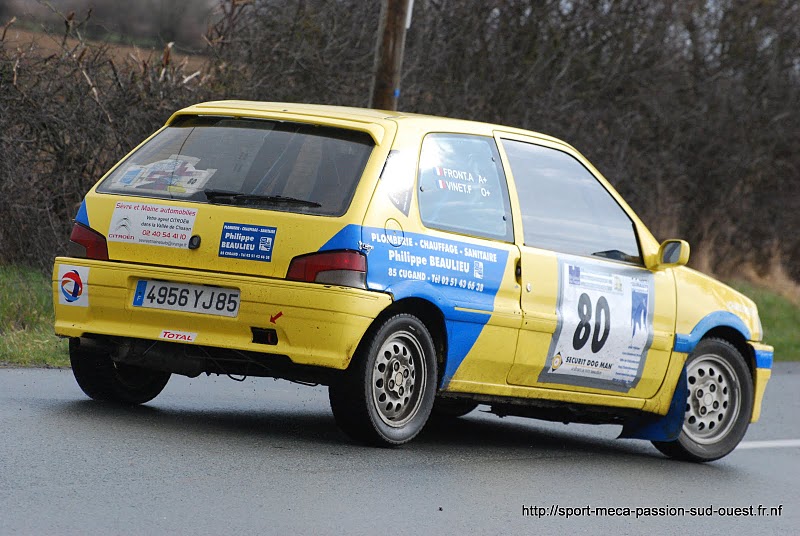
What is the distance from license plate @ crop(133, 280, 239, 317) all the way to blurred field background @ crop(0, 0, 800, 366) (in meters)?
3.05

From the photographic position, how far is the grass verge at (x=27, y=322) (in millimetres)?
9773

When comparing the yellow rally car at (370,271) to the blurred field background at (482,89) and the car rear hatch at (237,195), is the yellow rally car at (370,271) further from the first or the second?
the blurred field background at (482,89)

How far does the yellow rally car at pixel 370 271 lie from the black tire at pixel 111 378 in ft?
0.04

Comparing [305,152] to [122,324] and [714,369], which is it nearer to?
[122,324]

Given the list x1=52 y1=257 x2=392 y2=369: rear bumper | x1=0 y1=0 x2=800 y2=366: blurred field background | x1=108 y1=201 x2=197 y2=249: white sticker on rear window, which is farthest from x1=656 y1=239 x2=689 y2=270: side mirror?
x1=0 y1=0 x2=800 y2=366: blurred field background

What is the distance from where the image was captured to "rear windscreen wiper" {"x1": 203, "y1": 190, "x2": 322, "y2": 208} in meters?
6.89

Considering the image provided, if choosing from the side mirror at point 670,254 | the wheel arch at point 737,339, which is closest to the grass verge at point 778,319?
the wheel arch at point 737,339

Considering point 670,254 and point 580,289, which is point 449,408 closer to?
point 580,289

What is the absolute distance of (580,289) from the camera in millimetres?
7906

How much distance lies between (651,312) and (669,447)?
968 mm

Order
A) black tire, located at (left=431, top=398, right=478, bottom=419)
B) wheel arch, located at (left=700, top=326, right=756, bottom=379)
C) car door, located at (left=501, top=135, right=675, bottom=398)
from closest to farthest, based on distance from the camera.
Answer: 1. car door, located at (left=501, top=135, right=675, bottom=398)
2. wheel arch, located at (left=700, top=326, right=756, bottom=379)
3. black tire, located at (left=431, top=398, right=478, bottom=419)

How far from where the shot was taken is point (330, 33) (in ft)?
59.0

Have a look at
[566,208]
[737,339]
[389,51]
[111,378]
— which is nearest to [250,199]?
[111,378]

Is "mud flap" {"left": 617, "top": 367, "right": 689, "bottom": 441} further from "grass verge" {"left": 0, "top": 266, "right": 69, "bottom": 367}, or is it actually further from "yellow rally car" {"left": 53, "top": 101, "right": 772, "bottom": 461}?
"grass verge" {"left": 0, "top": 266, "right": 69, "bottom": 367}
